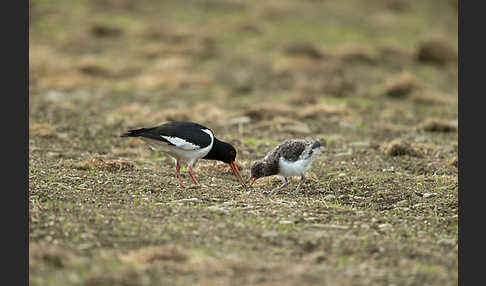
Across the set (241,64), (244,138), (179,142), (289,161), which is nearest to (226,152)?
(179,142)

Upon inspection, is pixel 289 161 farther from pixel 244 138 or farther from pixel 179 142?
pixel 244 138

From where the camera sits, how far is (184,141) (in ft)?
31.9

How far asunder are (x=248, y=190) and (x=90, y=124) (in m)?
6.53

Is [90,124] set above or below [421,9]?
below

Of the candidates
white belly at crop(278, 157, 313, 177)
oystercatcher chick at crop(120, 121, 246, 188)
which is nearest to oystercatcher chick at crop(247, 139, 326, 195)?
white belly at crop(278, 157, 313, 177)

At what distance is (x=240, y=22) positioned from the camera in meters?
27.6

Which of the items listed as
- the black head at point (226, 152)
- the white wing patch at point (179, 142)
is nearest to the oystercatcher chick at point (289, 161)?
the black head at point (226, 152)

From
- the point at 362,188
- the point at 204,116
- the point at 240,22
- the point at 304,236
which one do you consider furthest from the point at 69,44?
the point at 304,236

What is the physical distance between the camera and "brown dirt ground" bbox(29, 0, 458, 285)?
6.75 m

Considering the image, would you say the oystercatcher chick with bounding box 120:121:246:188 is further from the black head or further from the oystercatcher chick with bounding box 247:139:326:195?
the oystercatcher chick with bounding box 247:139:326:195

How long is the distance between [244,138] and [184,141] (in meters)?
4.39

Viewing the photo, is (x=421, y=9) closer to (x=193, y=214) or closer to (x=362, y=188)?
(x=362, y=188)

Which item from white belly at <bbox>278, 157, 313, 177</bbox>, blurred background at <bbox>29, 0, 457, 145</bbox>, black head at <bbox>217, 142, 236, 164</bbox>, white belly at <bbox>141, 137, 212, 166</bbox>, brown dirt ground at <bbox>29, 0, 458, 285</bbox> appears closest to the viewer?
brown dirt ground at <bbox>29, 0, 458, 285</bbox>

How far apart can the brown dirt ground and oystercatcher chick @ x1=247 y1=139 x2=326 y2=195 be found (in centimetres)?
32
